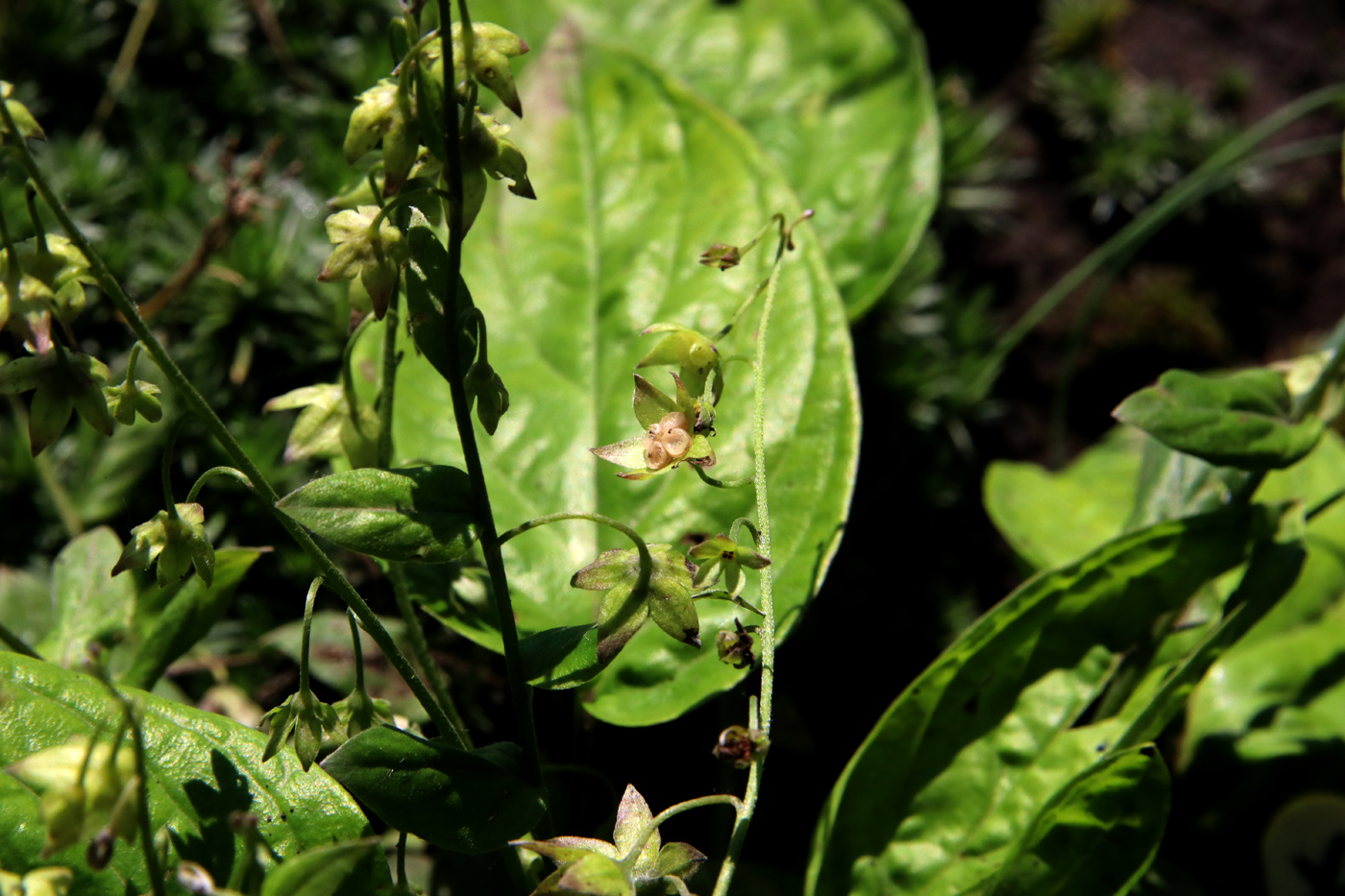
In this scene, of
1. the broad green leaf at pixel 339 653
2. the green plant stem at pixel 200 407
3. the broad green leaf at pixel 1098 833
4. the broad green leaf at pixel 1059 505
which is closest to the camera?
the green plant stem at pixel 200 407

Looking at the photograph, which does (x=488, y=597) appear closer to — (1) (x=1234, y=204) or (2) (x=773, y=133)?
(2) (x=773, y=133)

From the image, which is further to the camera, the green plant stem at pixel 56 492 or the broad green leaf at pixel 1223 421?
the green plant stem at pixel 56 492

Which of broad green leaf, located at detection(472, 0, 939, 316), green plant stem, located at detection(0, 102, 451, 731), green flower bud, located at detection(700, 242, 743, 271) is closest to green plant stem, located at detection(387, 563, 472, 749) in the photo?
green plant stem, located at detection(0, 102, 451, 731)

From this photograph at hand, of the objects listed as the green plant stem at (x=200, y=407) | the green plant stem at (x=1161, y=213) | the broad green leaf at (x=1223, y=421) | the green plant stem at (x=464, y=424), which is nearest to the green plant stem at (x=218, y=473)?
the green plant stem at (x=200, y=407)

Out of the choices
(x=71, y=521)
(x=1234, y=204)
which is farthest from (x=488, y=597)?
(x=1234, y=204)

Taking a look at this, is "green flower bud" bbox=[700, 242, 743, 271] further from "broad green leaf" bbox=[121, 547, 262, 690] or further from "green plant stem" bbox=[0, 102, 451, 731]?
"broad green leaf" bbox=[121, 547, 262, 690]

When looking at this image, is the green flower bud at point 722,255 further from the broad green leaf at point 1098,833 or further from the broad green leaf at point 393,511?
the broad green leaf at point 1098,833
